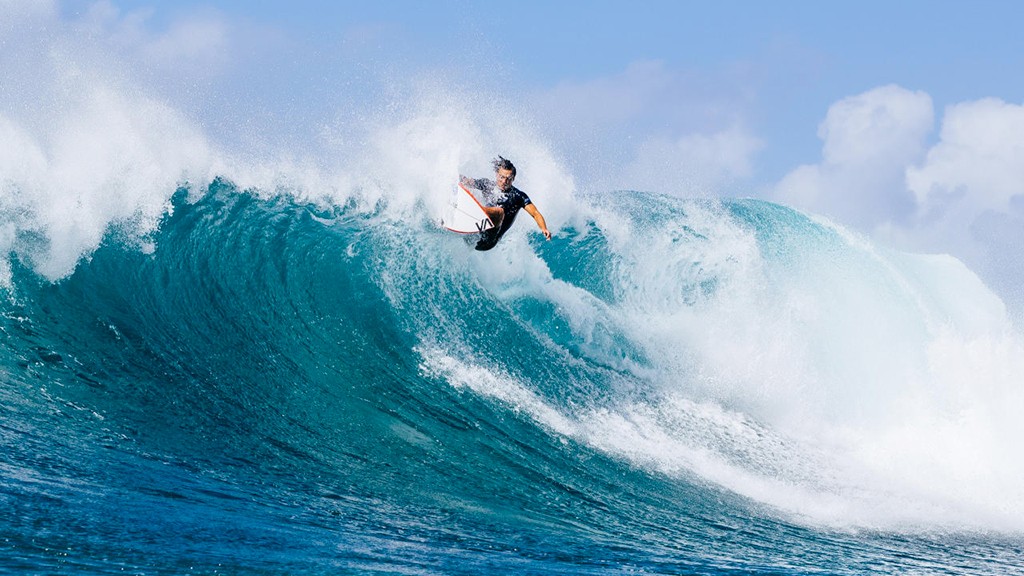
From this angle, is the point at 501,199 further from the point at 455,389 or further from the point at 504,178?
the point at 455,389

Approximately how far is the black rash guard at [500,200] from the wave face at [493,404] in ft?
3.57

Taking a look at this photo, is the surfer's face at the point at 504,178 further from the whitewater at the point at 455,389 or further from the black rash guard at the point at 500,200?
the whitewater at the point at 455,389

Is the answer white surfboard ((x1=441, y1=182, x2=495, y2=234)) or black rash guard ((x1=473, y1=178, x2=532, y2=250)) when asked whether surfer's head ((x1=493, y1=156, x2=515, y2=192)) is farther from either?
white surfboard ((x1=441, y1=182, x2=495, y2=234))

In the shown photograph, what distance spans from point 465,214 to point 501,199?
2.21 feet

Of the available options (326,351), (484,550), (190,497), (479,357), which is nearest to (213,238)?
(326,351)

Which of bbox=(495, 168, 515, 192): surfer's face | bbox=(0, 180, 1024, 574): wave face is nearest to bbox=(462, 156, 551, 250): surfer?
bbox=(495, 168, 515, 192): surfer's face

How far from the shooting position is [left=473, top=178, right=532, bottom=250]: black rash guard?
8773 millimetres

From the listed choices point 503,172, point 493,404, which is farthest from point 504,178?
point 493,404

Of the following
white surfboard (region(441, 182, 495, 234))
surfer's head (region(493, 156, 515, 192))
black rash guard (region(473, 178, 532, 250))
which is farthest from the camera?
white surfboard (region(441, 182, 495, 234))

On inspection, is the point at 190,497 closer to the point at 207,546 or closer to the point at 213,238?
the point at 207,546

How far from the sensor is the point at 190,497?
14.1 ft

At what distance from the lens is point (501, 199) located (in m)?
8.79

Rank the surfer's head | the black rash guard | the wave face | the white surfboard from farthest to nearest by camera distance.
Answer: the white surfboard → the black rash guard → the surfer's head → the wave face

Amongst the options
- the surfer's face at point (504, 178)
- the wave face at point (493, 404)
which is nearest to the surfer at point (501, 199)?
the surfer's face at point (504, 178)
